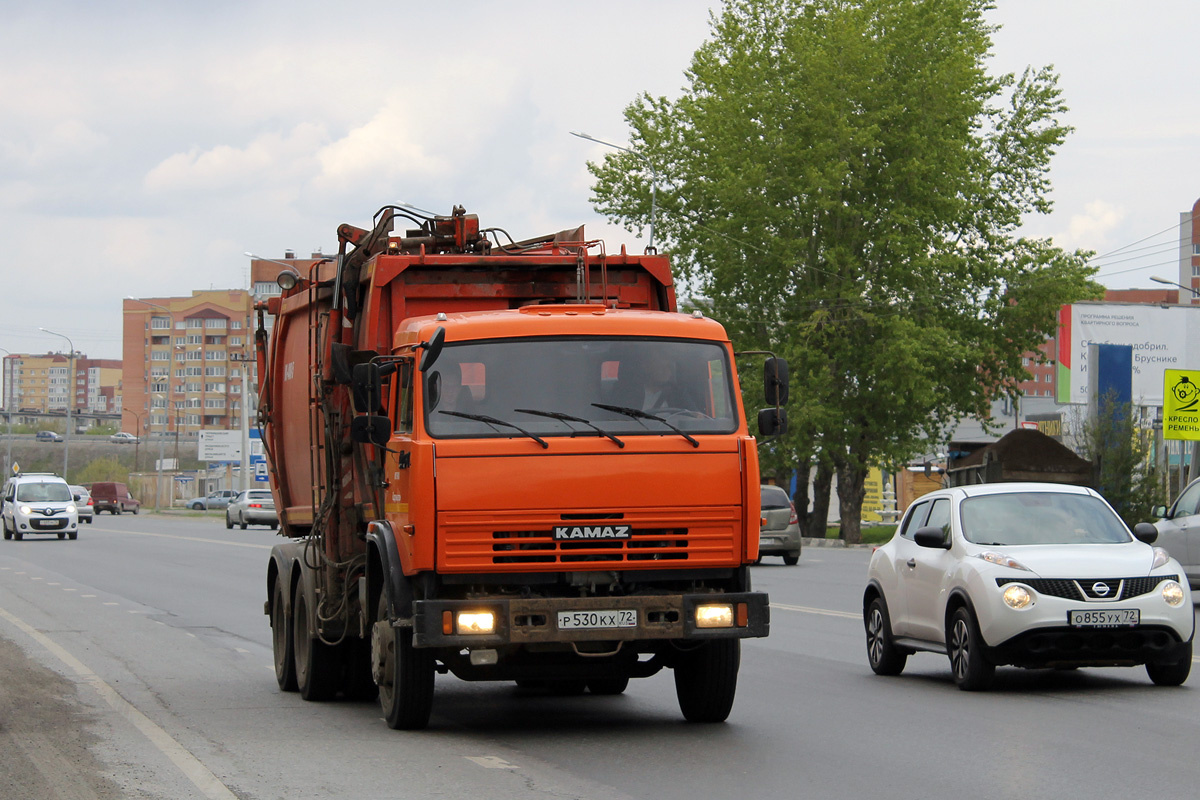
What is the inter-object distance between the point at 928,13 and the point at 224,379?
6118 inches

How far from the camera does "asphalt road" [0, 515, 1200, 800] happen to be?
318 inches

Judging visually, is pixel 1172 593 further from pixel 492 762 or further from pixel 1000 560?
pixel 492 762

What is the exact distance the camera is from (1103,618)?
11266mm

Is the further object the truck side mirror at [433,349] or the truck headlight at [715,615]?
the truck side mirror at [433,349]

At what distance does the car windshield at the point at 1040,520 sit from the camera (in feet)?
40.3

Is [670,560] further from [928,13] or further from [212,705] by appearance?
[928,13]

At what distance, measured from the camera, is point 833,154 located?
45.5 m

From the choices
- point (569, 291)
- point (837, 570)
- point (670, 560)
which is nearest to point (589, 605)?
point (670, 560)

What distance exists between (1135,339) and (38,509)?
108 ft

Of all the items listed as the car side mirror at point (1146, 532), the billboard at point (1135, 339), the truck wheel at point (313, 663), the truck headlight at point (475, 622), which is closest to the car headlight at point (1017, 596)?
the car side mirror at point (1146, 532)

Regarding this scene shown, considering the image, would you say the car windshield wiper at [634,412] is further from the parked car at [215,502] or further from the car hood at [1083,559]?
the parked car at [215,502]

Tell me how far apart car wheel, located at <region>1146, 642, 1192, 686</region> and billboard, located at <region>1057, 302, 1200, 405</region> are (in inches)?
1525

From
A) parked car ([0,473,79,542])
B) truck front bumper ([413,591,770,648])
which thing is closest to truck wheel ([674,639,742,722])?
truck front bumper ([413,591,770,648])

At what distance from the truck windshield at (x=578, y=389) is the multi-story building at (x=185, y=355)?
177841 millimetres
